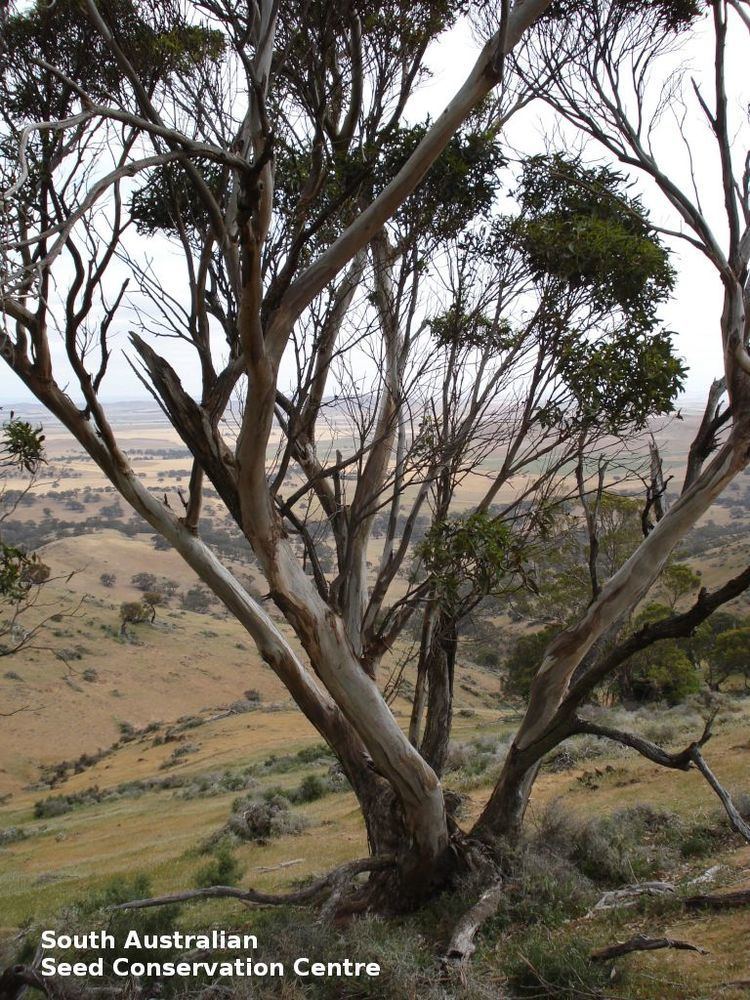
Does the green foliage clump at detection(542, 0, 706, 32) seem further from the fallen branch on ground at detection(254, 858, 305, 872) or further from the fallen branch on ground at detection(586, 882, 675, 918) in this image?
the fallen branch on ground at detection(254, 858, 305, 872)

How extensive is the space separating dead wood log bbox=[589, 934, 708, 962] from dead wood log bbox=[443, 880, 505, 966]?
2.57 ft

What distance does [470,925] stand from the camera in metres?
5.12

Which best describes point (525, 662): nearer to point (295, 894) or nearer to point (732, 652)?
point (732, 652)

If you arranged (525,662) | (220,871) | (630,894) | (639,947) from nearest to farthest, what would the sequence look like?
(639,947) → (630,894) → (220,871) → (525,662)

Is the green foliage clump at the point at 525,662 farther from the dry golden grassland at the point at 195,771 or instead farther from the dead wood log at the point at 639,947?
the dead wood log at the point at 639,947

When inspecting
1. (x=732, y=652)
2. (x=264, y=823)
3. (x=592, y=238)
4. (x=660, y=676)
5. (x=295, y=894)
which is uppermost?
(x=592, y=238)

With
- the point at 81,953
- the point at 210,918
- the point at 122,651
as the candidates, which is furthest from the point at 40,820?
the point at 122,651

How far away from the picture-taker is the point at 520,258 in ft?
21.2

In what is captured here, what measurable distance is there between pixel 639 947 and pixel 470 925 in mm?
1155

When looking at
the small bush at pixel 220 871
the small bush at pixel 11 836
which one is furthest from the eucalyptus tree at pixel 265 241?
the small bush at pixel 11 836

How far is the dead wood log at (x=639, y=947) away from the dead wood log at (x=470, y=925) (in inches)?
30.8

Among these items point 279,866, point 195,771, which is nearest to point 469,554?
point 279,866

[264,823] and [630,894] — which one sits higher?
[630,894]

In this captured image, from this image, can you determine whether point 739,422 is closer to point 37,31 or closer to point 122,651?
point 37,31
